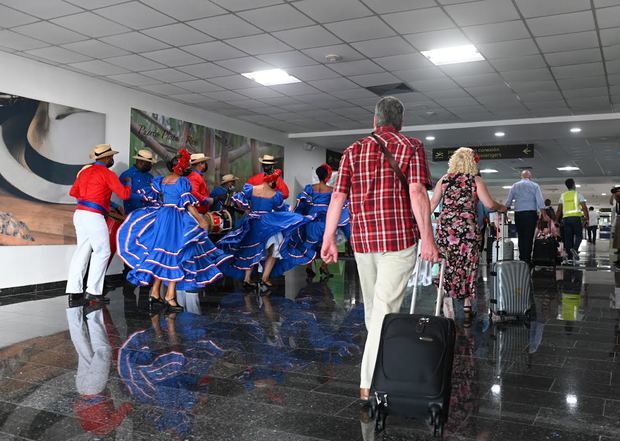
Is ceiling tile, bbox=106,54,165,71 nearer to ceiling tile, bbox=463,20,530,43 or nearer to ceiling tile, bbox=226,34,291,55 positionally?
ceiling tile, bbox=226,34,291,55

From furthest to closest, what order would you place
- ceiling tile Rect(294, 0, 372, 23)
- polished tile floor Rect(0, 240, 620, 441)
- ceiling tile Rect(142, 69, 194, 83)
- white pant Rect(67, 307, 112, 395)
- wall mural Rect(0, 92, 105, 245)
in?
ceiling tile Rect(142, 69, 194, 83)
wall mural Rect(0, 92, 105, 245)
ceiling tile Rect(294, 0, 372, 23)
white pant Rect(67, 307, 112, 395)
polished tile floor Rect(0, 240, 620, 441)

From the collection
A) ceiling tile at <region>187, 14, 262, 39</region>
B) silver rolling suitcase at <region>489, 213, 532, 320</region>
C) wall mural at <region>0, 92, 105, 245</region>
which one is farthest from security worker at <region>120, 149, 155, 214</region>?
silver rolling suitcase at <region>489, 213, 532, 320</region>

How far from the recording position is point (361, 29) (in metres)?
6.58

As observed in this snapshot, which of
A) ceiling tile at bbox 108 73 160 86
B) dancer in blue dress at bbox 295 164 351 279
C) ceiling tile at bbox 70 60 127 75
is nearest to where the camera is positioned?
ceiling tile at bbox 70 60 127 75

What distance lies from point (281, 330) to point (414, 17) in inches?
140

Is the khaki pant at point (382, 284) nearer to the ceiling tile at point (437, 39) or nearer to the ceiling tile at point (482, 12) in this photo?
the ceiling tile at point (482, 12)

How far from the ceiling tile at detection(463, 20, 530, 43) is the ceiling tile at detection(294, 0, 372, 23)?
1355 mm

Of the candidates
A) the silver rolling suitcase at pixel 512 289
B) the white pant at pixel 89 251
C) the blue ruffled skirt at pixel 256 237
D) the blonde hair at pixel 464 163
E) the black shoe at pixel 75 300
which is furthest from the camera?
the blue ruffled skirt at pixel 256 237

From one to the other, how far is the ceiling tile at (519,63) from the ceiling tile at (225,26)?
3335 millimetres

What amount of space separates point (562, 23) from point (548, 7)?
59 centimetres

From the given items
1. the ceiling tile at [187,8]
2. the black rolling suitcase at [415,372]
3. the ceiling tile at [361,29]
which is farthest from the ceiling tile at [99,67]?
the black rolling suitcase at [415,372]

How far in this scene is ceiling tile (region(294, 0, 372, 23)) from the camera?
577 cm

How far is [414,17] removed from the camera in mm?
6168

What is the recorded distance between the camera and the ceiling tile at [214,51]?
7289 millimetres
